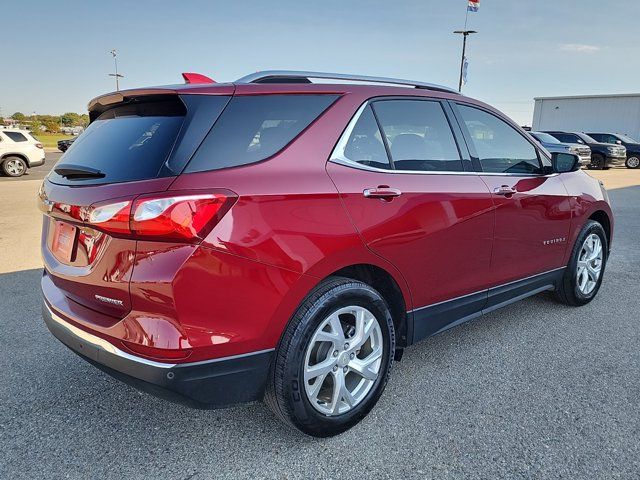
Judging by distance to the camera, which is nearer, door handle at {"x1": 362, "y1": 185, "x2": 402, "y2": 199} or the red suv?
the red suv

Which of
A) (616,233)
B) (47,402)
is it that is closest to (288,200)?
(47,402)

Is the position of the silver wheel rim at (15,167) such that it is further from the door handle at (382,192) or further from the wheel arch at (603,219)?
the wheel arch at (603,219)

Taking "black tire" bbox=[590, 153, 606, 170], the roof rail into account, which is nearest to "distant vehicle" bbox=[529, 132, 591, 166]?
"black tire" bbox=[590, 153, 606, 170]

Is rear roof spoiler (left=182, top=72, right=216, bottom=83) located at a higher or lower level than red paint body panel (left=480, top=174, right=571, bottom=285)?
higher

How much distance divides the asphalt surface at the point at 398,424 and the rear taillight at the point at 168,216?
1.10 m

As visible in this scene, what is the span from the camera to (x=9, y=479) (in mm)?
2041

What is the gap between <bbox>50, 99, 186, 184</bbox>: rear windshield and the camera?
1.95 m

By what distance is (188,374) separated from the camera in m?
1.90

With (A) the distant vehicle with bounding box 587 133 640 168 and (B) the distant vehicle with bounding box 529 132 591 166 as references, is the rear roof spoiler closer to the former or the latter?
(B) the distant vehicle with bounding box 529 132 591 166

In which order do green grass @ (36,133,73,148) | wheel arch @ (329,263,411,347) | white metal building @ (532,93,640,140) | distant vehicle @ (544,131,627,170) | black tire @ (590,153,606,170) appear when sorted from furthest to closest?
green grass @ (36,133,73,148) → white metal building @ (532,93,640,140) → black tire @ (590,153,606,170) → distant vehicle @ (544,131,627,170) → wheel arch @ (329,263,411,347)

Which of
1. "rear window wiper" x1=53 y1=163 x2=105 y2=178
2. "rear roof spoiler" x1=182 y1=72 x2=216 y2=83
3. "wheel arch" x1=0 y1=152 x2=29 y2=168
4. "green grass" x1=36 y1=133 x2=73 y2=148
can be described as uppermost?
"rear roof spoiler" x1=182 y1=72 x2=216 y2=83

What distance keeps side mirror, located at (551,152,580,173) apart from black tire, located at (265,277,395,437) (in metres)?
2.25

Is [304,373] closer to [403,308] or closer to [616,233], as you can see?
[403,308]

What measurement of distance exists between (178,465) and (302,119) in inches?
67.0
